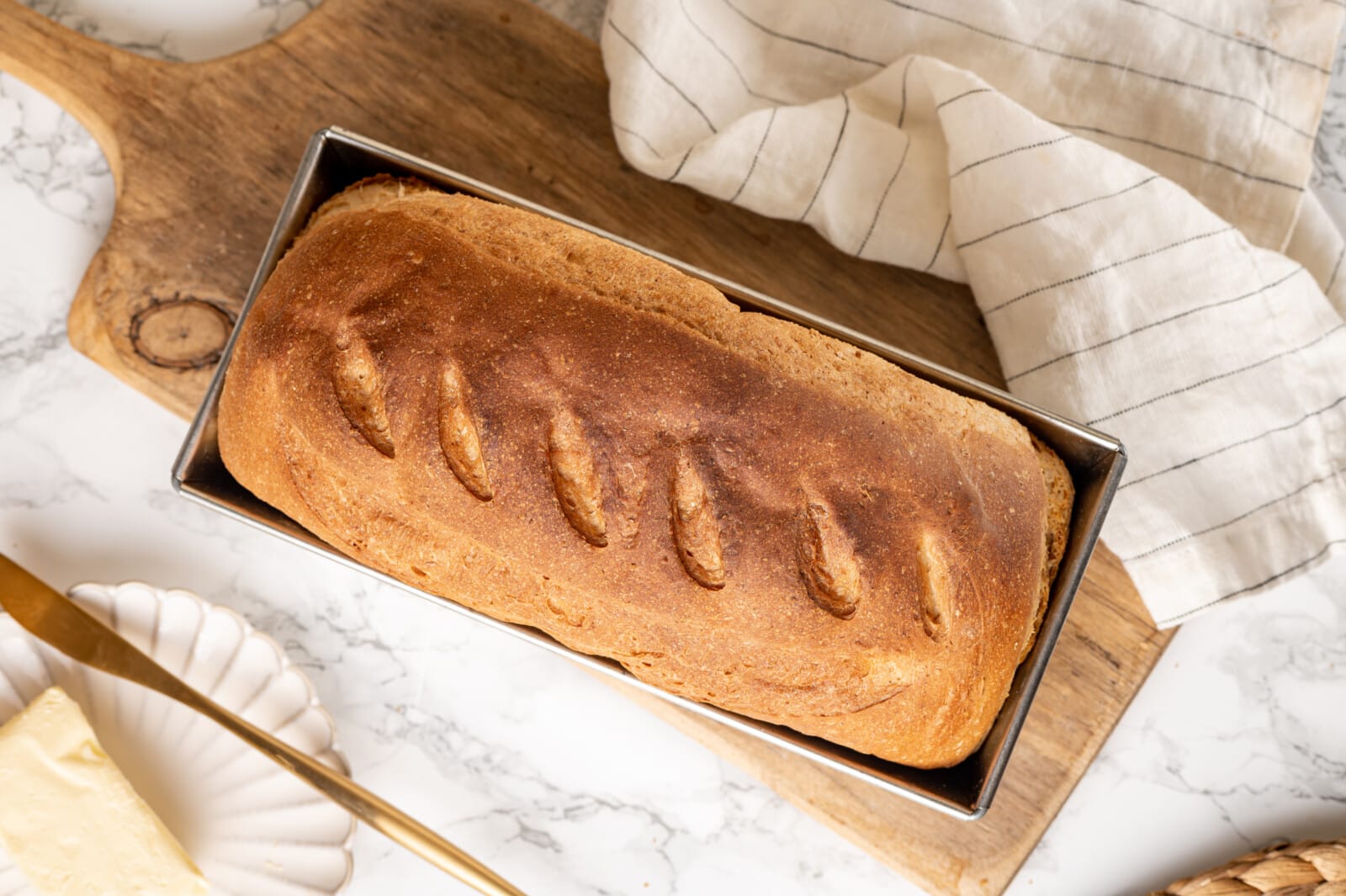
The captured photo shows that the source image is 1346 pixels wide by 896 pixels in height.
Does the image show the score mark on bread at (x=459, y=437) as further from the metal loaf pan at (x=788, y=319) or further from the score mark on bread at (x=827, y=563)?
the score mark on bread at (x=827, y=563)

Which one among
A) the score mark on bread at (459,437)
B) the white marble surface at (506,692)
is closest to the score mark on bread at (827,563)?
the score mark on bread at (459,437)

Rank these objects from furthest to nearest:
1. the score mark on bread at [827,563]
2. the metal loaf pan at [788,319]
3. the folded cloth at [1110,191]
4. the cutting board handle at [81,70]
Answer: the cutting board handle at [81,70]
the folded cloth at [1110,191]
the metal loaf pan at [788,319]
the score mark on bread at [827,563]

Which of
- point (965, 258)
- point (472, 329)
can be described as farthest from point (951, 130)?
point (472, 329)

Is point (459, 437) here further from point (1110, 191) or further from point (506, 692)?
point (1110, 191)

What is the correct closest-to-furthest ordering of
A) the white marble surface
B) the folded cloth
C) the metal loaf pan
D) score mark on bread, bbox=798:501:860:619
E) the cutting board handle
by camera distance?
1. score mark on bread, bbox=798:501:860:619
2. the metal loaf pan
3. the folded cloth
4. the cutting board handle
5. the white marble surface

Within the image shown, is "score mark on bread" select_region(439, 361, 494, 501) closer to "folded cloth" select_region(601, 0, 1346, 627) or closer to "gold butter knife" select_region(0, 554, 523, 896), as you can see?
"folded cloth" select_region(601, 0, 1346, 627)

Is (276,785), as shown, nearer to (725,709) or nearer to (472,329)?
(725,709)

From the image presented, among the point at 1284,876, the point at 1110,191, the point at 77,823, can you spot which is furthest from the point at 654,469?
the point at 1284,876

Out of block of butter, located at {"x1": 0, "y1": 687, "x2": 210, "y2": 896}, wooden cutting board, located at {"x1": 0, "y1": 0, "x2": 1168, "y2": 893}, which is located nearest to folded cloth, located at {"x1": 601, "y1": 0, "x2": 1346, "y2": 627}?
Result: wooden cutting board, located at {"x1": 0, "y1": 0, "x2": 1168, "y2": 893}
